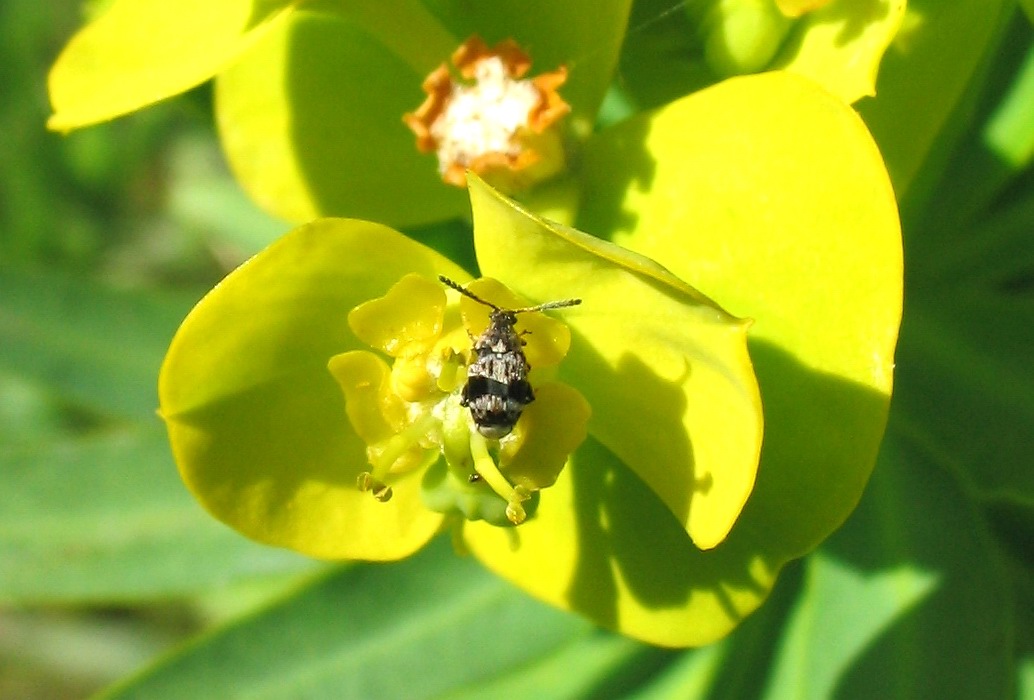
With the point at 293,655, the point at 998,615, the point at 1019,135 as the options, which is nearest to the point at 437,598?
the point at 293,655

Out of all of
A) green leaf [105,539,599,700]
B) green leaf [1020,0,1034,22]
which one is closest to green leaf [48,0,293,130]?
green leaf [1020,0,1034,22]

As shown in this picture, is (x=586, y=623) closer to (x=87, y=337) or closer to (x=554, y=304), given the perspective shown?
(x=554, y=304)

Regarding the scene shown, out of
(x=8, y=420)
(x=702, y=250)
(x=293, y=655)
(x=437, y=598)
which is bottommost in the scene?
(x=8, y=420)

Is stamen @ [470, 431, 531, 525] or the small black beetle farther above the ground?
the small black beetle

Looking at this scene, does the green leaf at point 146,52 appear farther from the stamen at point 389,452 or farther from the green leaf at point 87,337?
the green leaf at point 87,337

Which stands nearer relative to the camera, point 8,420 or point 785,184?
point 785,184

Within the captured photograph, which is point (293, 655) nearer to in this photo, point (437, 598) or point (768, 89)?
point (437, 598)

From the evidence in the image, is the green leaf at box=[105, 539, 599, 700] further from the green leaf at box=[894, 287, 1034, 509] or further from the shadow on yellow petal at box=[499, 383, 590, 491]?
the shadow on yellow petal at box=[499, 383, 590, 491]
